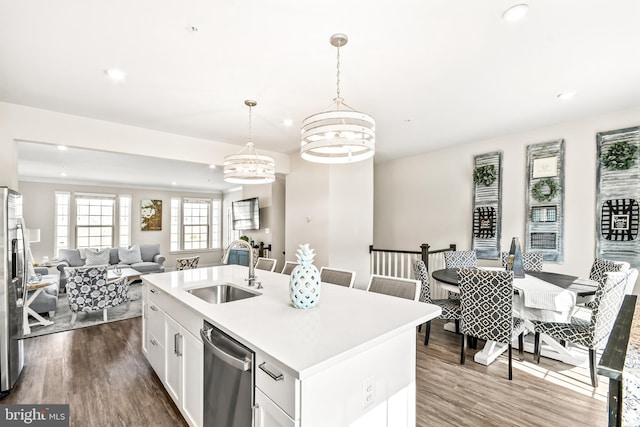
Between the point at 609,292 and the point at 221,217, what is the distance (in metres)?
10.2

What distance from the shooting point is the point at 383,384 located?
56.3 inches

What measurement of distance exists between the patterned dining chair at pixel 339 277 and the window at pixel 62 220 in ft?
27.5

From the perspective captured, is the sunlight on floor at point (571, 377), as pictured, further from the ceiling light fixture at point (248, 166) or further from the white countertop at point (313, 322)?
the ceiling light fixture at point (248, 166)

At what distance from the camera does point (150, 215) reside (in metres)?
9.16

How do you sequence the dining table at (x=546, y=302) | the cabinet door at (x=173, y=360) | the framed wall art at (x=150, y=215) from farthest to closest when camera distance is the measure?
the framed wall art at (x=150, y=215) → the dining table at (x=546, y=302) → the cabinet door at (x=173, y=360)

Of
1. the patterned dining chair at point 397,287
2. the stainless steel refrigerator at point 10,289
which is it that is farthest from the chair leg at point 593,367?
the stainless steel refrigerator at point 10,289

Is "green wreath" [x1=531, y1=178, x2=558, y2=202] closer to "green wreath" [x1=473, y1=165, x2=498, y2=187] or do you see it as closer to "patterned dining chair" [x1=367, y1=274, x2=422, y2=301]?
"green wreath" [x1=473, y1=165, x2=498, y2=187]

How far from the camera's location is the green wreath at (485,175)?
4.62 m

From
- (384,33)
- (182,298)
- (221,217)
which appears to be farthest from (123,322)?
(221,217)

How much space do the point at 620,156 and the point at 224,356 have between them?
472cm

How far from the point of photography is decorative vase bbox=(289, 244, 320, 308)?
1.82 metres

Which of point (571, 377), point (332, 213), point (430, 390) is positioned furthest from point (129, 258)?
point (571, 377)

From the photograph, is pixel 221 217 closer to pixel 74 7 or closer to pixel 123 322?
pixel 123 322

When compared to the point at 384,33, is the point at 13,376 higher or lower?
lower
